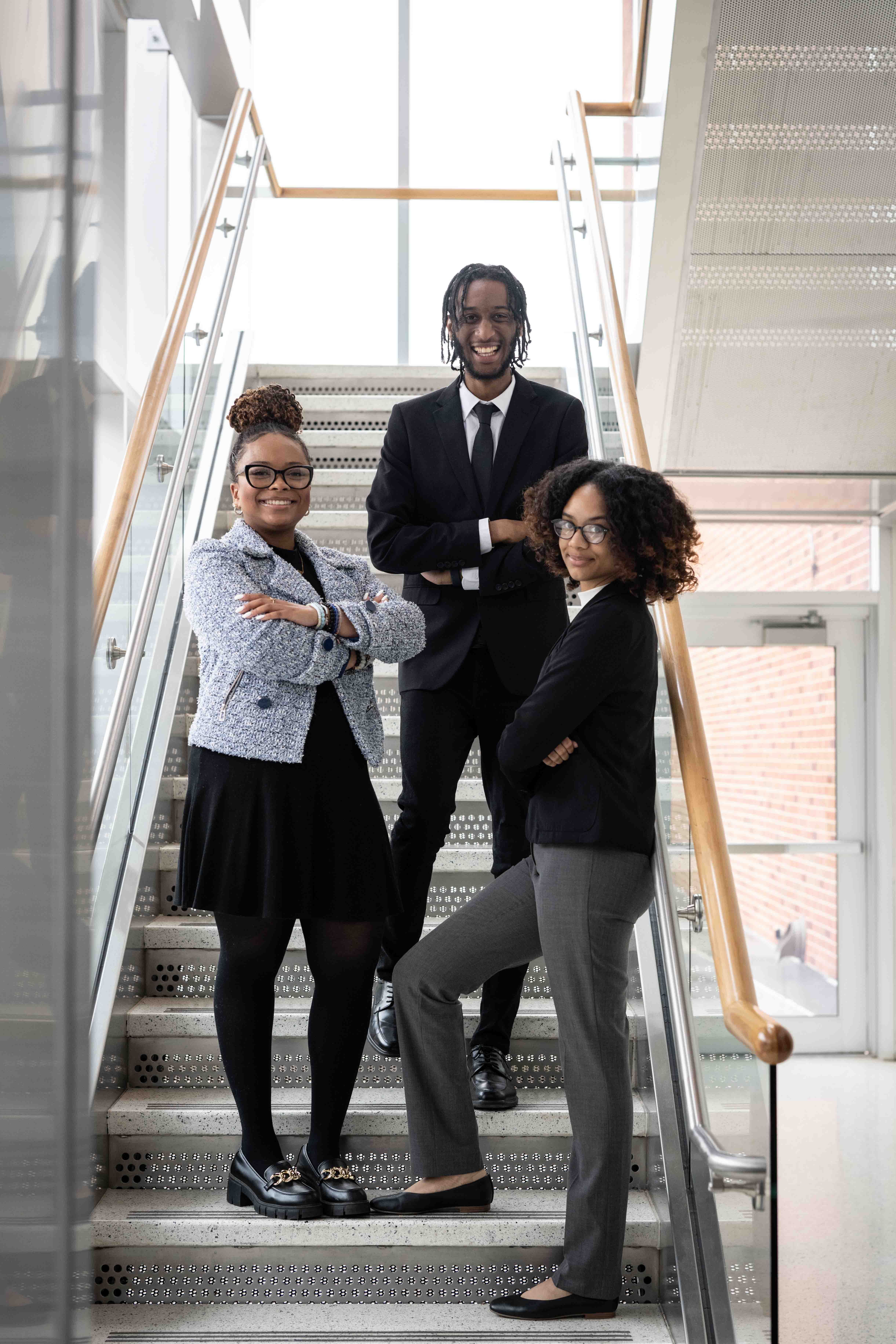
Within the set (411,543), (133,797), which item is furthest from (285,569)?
(133,797)

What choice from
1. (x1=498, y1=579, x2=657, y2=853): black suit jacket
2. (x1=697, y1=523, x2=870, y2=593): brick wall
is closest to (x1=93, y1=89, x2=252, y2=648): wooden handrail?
(x1=498, y1=579, x2=657, y2=853): black suit jacket

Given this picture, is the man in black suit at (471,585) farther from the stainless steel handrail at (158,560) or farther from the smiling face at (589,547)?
the stainless steel handrail at (158,560)

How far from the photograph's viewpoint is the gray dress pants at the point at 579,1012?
2.04 m

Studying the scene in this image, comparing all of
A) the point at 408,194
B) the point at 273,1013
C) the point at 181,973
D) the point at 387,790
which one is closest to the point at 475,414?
the point at 387,790

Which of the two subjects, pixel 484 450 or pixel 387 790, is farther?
pixel 387 790

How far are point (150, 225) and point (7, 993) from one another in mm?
5211

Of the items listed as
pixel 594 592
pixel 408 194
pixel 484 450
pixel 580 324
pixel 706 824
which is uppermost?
pixel 408 194

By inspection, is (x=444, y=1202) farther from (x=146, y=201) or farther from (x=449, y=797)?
(x=146, y=201)

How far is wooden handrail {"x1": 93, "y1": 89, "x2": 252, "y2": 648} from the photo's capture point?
2623mm

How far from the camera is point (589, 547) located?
2168 millimetres

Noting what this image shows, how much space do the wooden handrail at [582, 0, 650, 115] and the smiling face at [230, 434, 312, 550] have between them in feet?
7.79

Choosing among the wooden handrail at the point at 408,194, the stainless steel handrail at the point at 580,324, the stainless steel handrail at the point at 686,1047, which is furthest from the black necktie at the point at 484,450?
the wooden handrail at the point at 408,194

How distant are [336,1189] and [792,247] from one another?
3148mm

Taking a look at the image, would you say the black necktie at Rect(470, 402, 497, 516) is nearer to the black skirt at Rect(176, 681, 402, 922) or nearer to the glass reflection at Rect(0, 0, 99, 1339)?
the black skirt at Rect(176, 681, 402, 922)
